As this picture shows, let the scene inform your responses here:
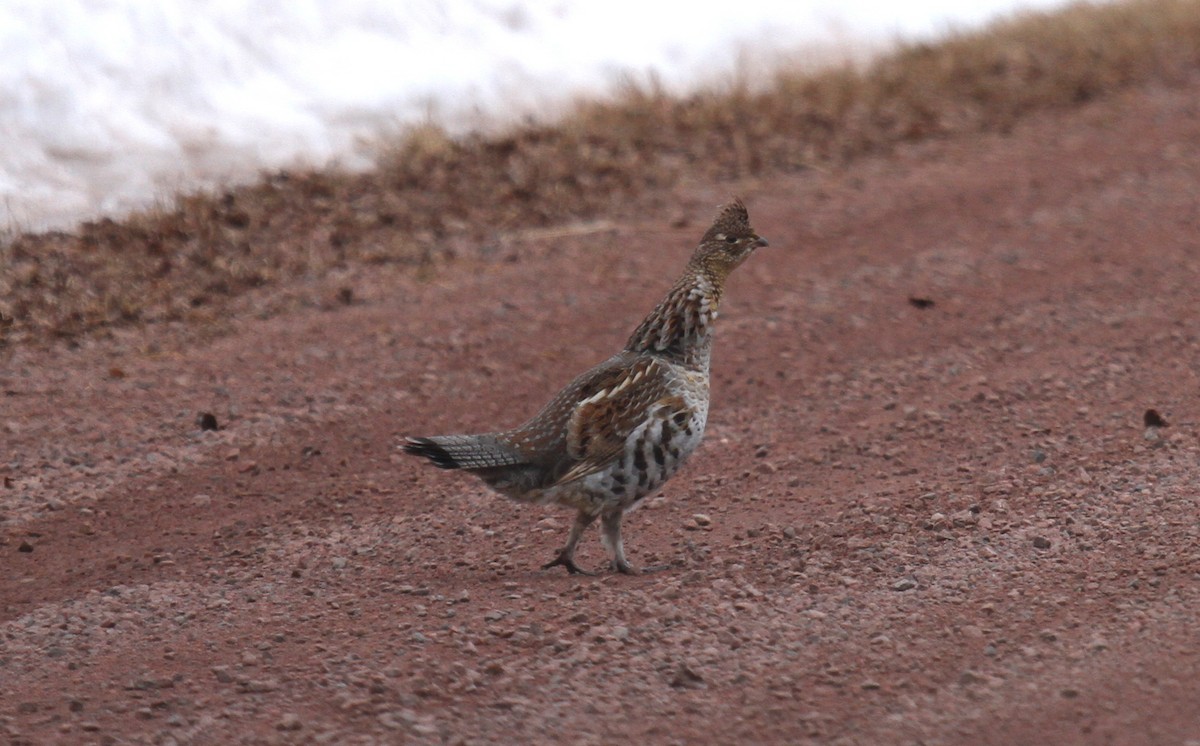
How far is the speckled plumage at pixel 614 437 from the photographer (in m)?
5.10

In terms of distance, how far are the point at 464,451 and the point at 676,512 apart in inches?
46.5

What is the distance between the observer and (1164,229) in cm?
926

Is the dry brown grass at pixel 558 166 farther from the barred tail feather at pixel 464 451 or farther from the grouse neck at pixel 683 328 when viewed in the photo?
the grouse neck at pixel 683 328

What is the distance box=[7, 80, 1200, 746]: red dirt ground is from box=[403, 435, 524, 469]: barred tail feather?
427mm

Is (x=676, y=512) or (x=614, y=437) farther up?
(x=614, y=437)

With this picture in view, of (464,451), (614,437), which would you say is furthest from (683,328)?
(464,451)

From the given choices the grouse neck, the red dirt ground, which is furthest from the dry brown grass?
the grouse neck

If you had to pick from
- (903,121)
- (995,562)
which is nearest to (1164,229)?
(903,121)

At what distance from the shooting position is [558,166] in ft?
33.5

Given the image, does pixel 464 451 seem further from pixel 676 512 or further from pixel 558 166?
pixel 558 166

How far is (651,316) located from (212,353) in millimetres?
3040

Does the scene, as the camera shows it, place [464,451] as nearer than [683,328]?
Yes

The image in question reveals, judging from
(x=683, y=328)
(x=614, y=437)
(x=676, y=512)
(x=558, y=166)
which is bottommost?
(x=676, y=512)

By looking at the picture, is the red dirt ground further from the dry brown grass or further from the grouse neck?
the grouse neck
